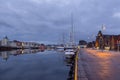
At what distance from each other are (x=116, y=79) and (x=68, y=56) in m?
53.4

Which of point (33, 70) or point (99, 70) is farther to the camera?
point (33, 70)

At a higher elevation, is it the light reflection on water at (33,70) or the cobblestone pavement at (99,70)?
the cobblestone pavement at (99,70)

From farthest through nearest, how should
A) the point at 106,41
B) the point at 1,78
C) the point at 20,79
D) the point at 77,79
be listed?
the point at 106,41
the point at 1,78
the point at 20,79
the point at 77,79

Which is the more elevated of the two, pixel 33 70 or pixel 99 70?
pixel 99 70

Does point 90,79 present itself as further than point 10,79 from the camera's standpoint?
No

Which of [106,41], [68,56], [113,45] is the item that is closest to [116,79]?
[68,56]

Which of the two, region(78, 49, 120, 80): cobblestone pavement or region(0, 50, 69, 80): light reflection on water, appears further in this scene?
region(0, 50, 69, 80): light reflection on water

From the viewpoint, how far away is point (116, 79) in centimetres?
1834

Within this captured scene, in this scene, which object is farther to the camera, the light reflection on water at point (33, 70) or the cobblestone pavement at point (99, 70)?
the light reflection on water at point (33, 70)

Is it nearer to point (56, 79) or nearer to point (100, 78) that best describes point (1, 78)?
point (56, 79)

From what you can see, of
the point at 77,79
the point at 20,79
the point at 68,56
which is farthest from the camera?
the point at 68,56

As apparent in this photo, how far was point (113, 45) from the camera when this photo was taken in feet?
486

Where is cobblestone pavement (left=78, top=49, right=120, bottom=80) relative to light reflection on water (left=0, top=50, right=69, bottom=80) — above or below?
above

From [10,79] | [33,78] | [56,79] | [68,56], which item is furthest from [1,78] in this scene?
[68,56]
